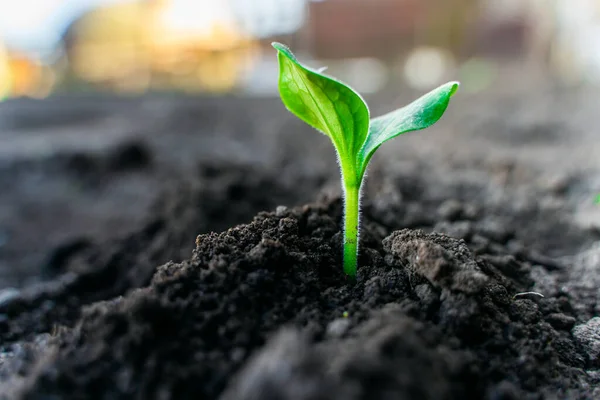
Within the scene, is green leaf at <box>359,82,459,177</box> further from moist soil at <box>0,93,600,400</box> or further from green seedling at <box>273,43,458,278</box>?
moist soil at <box>0,93,600,400</box>

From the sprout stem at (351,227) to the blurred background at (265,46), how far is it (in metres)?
6.01

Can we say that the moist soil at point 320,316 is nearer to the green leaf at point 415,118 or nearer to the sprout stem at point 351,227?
the sprout stem at point 351,227

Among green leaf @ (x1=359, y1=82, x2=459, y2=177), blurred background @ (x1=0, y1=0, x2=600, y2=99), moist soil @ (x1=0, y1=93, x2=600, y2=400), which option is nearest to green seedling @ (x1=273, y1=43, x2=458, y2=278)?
green leaf @ (x1=359, y1=82, x2=459, y2=177)

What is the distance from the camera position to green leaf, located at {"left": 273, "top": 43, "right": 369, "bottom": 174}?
2.55 feet

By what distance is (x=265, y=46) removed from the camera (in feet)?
25.8

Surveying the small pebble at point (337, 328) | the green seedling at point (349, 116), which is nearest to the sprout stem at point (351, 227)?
the green seedling at point (349, 116)

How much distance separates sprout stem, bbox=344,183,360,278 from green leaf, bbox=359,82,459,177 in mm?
40

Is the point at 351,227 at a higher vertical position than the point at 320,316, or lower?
higher

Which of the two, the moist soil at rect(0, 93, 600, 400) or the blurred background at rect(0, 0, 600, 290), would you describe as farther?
the blurred background at rect(0, 0, 600, 290)

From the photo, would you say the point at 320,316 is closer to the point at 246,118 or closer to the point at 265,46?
the point at 246,118

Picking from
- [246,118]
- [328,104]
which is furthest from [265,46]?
[328,104]

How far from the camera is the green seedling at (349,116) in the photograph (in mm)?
779

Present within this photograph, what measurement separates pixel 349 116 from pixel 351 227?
21 cm

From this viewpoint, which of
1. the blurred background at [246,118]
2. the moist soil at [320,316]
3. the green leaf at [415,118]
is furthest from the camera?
the blurred background at [246,118]
